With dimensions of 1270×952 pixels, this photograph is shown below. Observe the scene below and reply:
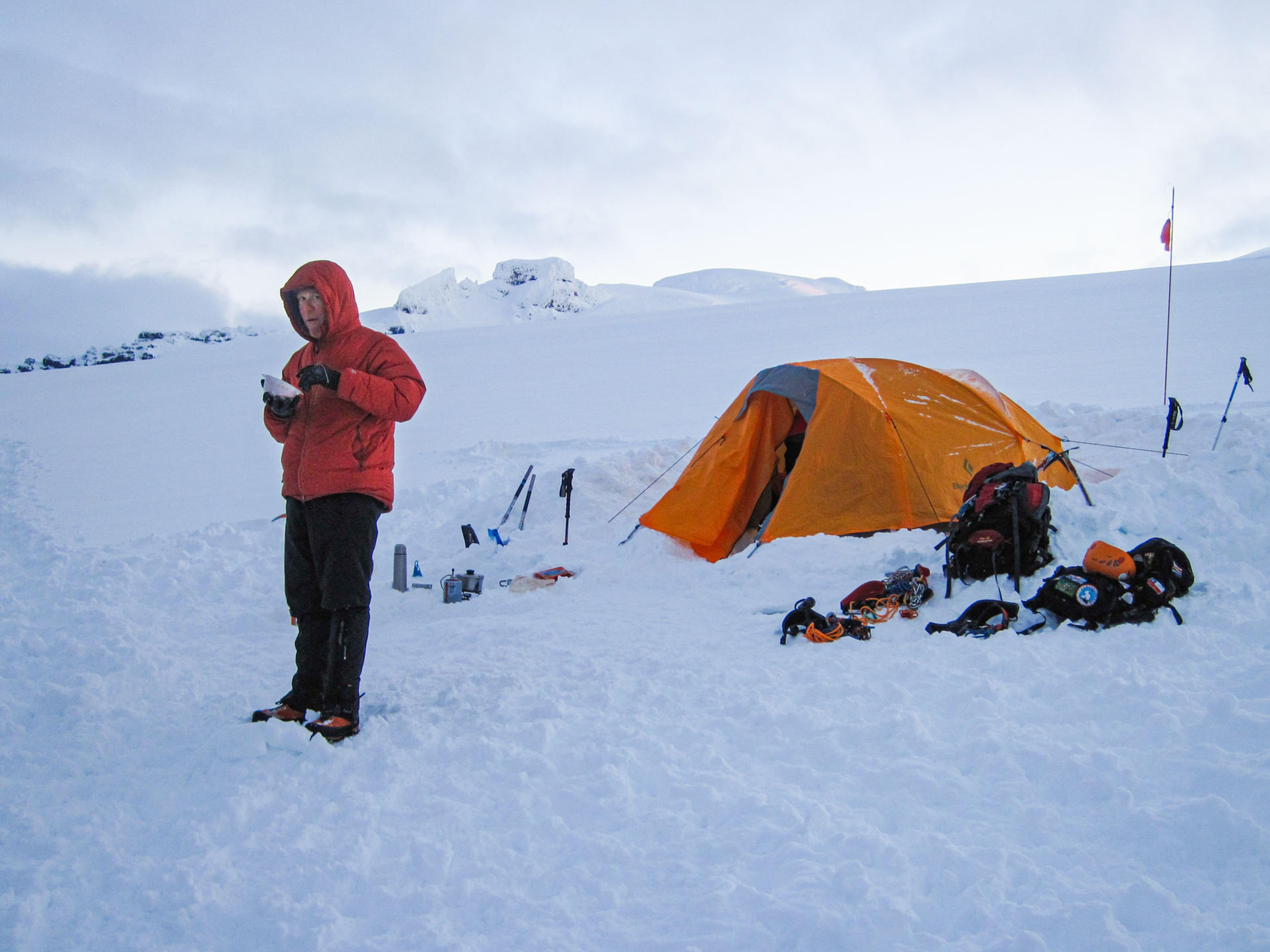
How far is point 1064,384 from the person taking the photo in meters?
14.6

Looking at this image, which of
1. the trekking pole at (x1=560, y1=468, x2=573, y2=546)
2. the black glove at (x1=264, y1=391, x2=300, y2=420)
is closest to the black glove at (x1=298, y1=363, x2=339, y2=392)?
the black glove at (x1=264, y1=391, x2=300, y2=420)

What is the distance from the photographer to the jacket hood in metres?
3.01

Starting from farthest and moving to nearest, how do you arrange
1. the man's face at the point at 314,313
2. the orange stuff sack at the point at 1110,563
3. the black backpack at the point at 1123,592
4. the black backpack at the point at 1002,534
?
the black backpack at the point at 1002,534
the orange stuff sack at the point at 1110,563
the black backpack at the point at 1123,592
the man's face at the point at 314,313

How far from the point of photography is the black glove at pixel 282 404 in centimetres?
293

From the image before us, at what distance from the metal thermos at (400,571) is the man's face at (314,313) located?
3031mm

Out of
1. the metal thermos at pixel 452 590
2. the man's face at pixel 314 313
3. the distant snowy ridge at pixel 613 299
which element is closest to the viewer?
the man's face at pixel 314 313

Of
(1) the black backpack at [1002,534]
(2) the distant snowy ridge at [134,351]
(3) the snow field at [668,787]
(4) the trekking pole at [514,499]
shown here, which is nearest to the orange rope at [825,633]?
(3) the snow field at [668,787]

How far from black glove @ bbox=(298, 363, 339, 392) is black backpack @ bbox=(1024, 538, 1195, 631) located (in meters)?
3.48

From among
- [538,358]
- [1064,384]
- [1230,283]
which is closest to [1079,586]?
[1064,384]

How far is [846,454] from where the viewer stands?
6.23 meters

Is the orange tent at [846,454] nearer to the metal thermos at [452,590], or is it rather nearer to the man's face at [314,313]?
the metal thermos at [452,590]

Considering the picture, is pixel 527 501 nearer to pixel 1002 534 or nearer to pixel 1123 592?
pixel 1002 534

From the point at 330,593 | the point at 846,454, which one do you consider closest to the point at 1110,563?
A: the point at 846,454

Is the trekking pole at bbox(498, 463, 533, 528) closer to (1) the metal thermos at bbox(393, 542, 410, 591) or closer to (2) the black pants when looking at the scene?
(1) the metal thermos at bbox(393, 542, 410, 591)
